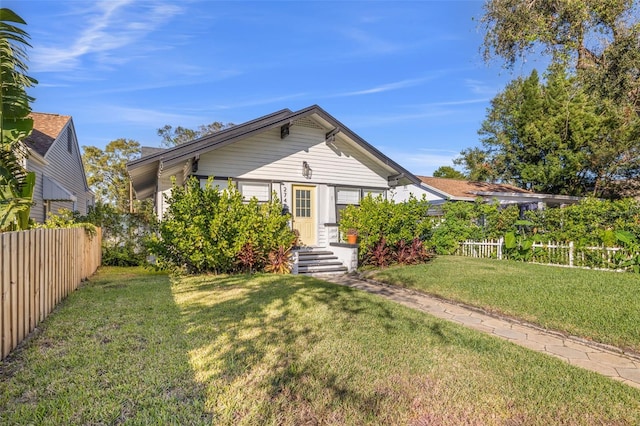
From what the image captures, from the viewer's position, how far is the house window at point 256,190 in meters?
11.9

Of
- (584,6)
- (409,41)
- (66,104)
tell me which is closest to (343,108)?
(409,41)

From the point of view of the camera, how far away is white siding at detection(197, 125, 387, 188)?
1165 centimetres

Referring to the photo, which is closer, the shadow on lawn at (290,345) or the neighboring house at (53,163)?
the shadow on lawn at (290,345)

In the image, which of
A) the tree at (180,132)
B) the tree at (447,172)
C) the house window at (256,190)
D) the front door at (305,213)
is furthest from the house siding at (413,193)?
the tree at (447,172)

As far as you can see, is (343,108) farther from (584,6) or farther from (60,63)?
(60,63)

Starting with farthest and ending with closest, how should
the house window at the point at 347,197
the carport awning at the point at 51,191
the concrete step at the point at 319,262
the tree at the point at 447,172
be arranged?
the tree at the point at 447,172, the carport awning at the point at 51,191, the house window at the point at 347,197, the concrete step at the point at 319,262

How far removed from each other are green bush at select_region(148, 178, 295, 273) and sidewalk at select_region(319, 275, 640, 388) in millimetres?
3962

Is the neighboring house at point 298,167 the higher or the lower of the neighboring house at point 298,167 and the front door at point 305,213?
the higher

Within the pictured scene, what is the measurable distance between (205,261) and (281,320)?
493 centimetres

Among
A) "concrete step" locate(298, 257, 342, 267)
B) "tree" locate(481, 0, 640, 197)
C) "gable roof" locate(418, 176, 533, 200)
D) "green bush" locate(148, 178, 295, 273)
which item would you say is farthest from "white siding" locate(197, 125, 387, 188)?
"gable roof" locate(418, 176, 533, 200)

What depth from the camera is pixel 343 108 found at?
20.3 metres

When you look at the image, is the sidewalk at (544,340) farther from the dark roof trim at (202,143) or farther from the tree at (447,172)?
the tree at (447,172)

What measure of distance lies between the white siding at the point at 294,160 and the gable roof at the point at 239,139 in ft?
1.89

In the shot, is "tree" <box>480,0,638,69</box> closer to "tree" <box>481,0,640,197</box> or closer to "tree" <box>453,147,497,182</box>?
"tree" <box>481,0,640,197</box>
